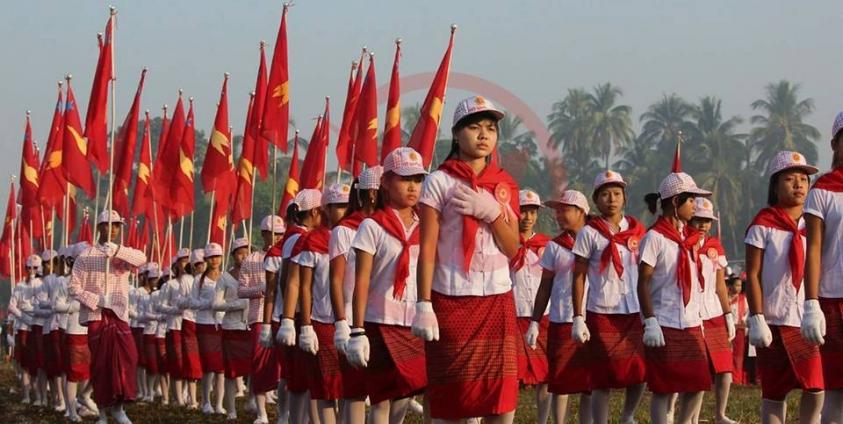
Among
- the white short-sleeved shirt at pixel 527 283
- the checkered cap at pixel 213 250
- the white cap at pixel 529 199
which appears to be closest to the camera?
the white cap at pixel 529 199

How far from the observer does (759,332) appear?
341 inches

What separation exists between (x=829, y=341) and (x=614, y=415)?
7198 millimetres

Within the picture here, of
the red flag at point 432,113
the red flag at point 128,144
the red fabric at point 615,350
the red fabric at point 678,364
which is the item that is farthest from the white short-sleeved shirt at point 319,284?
the red flag at point 128,144

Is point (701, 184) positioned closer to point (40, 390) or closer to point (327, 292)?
point (40, 390)

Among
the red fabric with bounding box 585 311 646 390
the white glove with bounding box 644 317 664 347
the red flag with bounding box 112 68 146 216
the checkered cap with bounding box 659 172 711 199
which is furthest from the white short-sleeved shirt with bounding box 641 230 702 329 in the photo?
the red flag with bounding box 112 68 146 216

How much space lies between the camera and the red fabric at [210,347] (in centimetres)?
1823

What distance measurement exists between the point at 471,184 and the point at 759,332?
2504 millimetres

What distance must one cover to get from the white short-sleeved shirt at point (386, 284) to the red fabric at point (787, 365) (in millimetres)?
2153

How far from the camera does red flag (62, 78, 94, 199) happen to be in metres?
20.0

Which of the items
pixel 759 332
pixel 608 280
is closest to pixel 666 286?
pixel 608 280

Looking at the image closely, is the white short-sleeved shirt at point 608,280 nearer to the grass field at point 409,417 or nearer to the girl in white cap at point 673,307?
the girl in white cap at point 673,307

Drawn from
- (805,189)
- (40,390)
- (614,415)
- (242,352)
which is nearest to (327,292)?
(805,189)

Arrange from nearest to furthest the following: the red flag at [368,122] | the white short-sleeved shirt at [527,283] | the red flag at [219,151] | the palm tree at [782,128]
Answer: the white short-sleeved shirt at [527,283], the red flag at [368,122], the red flag at [219,151], the palm tree at [782,128]

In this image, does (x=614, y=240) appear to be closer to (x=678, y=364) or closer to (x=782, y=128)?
(x=678, y=364)
